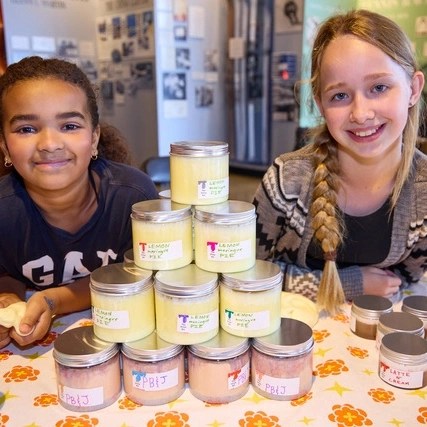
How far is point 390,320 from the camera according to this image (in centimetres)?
83

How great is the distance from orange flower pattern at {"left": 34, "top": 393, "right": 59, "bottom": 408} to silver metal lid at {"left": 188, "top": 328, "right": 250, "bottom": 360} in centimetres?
22

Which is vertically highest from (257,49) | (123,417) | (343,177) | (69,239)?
(257,49)

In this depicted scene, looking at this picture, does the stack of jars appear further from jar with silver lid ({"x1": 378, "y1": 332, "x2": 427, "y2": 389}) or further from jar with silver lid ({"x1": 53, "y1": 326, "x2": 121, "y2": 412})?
jar with silver lid ({"x1": 378, "y1": 332, "x2": 427, "y2": 389})

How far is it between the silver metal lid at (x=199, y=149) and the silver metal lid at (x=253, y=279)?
0.65 ft

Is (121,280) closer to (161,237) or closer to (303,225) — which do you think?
(161,237)

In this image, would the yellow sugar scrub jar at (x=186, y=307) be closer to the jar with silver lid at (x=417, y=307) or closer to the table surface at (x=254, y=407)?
the table surface at (x=254, y=407)

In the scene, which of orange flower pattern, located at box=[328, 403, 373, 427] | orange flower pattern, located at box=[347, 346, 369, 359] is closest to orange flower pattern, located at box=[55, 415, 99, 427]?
orange flower pattern, located at box=[328, 403, 373, 427]

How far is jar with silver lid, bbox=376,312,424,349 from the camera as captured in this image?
2.65 feet

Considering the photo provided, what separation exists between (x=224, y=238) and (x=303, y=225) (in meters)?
0.44

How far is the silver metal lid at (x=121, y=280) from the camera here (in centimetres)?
70

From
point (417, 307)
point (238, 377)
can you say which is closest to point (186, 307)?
point (238, 377)

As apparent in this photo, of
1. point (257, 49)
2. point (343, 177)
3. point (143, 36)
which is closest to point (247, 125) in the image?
point (257, 49)

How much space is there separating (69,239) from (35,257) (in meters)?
0.09

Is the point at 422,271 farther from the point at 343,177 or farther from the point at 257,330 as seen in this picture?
the point at 257,330
